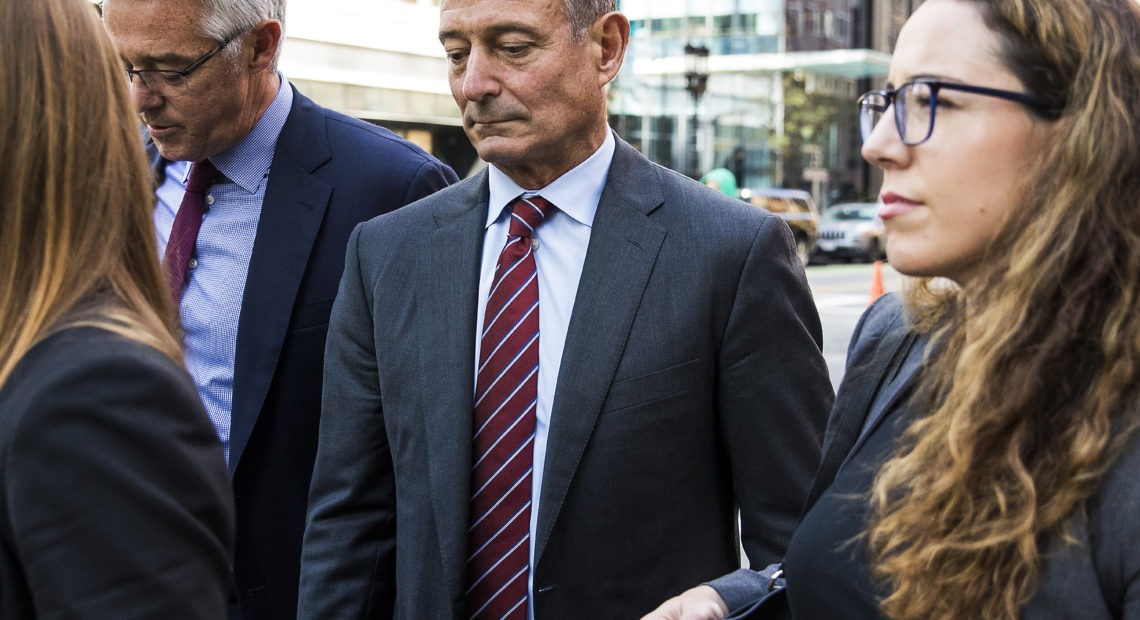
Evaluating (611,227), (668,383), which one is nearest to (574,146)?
(611,227)

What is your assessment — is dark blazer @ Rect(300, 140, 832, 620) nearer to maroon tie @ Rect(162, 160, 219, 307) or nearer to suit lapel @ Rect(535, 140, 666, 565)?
suit lapel @ Rect(535, 140, 666, 565)

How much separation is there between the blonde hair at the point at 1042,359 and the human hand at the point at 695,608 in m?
0.45

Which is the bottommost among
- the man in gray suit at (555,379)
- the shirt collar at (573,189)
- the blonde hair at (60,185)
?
the man in gray suit at (555,379)

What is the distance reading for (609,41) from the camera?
8.79 ft

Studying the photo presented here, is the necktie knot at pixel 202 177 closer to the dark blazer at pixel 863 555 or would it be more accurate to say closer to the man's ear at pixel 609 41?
the man's ear at pixel 609 41

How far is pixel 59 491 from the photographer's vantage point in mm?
1329

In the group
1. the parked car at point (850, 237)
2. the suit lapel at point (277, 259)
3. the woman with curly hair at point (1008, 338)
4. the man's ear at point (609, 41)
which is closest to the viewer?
the woman with curly hair at point (1008, 338)

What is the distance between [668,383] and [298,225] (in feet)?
3.56

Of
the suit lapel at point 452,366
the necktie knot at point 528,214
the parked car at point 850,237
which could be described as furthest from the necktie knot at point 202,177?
the parked car at point 850,237

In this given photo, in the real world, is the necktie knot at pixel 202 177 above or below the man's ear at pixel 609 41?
below

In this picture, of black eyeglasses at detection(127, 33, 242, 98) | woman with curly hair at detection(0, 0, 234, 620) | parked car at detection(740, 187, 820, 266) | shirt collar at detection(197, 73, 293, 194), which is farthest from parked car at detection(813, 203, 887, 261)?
woman with curly hair at detection(0, 0, 234, 620)

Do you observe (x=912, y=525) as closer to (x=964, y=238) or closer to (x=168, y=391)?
(x=964, y=238)

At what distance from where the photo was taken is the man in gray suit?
2.33 metres

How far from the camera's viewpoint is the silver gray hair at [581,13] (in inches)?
100
